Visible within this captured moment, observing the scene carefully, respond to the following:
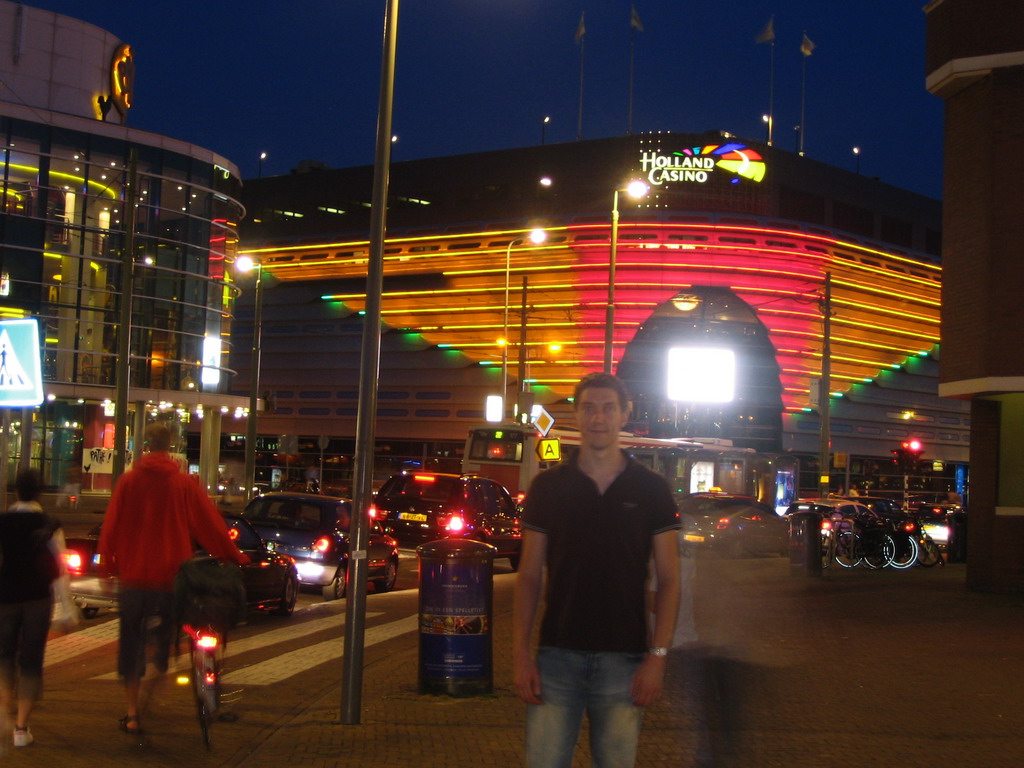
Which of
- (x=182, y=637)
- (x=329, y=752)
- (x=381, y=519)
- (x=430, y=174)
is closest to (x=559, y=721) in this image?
(x=329, y=752)

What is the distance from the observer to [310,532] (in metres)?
17.6

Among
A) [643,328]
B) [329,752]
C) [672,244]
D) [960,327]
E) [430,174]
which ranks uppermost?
[430,174]

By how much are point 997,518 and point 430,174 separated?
58949mm

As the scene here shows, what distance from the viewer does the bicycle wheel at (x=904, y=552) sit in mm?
26766

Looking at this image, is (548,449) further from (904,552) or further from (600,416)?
(600,416)

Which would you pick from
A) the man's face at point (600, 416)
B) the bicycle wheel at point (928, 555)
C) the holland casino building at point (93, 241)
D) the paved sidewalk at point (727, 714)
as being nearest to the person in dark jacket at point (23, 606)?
the paved sidewalk at point (727, 714)

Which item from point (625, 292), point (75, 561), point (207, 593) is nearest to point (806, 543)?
point (75, 561)

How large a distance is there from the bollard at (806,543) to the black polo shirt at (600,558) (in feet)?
62.3

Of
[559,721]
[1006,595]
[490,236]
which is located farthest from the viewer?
[490,236]

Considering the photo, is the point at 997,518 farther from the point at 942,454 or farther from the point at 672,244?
the point at 942,454

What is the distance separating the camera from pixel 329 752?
25.3 feet

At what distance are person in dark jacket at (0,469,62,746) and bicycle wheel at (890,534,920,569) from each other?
22.2 meters

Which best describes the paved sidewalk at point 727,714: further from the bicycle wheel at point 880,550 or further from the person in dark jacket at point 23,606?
the bicycle wheel at point 880,550

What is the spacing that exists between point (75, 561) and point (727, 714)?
839 centimetres
